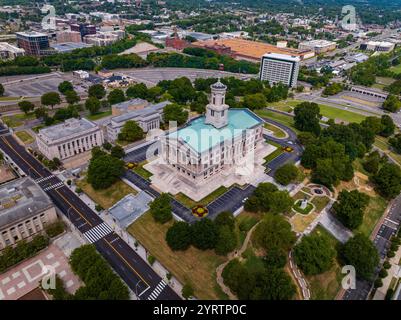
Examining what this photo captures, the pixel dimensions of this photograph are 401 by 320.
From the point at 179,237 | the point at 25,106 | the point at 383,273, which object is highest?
the point at 25,106

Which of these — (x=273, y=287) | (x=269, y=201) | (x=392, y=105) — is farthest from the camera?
(x=392, y=105)

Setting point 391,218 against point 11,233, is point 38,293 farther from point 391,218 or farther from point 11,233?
point 391,218

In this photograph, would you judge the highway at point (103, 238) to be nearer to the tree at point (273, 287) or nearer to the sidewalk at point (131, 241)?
the sidewalk at point (131, 241)

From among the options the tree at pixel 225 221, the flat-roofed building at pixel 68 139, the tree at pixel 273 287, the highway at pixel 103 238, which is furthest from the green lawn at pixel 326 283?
the flat-roofed building at pixel 68 139

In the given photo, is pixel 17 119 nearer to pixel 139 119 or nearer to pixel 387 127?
pixel 139 119

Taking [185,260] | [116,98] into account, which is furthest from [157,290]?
[116,98]

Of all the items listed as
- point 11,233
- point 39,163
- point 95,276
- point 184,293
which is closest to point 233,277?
point 184,293

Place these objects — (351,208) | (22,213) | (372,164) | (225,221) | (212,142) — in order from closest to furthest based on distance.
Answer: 1. (22,213)
2. (225,221)
3. (351,208)
4. (212,142)
5. (372,164)
